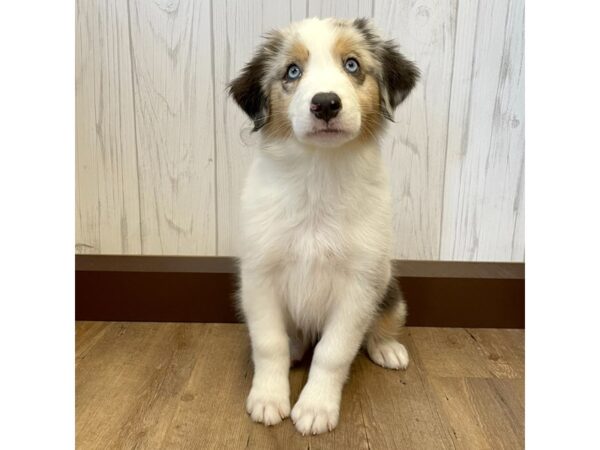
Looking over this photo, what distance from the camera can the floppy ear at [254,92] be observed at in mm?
1756

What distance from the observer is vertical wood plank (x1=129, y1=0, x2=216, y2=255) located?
216cm

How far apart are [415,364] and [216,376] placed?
723mm

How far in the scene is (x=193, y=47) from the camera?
7.13ft

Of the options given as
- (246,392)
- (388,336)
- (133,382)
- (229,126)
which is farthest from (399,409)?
(229,126)

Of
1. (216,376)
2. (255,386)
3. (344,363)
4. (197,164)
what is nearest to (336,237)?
(344,363)

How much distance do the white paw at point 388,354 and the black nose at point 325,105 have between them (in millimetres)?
943

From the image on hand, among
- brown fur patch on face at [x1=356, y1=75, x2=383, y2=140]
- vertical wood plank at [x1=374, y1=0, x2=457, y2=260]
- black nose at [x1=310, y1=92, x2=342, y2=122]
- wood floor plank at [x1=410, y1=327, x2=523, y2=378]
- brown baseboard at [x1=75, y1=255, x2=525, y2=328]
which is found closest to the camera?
black nose at [x1=310, y1=92, x2=342, y2=122]

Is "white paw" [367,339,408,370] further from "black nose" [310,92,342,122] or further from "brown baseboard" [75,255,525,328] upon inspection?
"black nose" [310,92,342,122]

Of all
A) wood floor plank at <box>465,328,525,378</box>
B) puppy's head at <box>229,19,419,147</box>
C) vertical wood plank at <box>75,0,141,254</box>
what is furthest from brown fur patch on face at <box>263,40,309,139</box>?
wood floor plank at <box>465,328,525,378</box>

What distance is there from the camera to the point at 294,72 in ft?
5.52

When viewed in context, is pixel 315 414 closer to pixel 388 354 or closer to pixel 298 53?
pixel 388 354

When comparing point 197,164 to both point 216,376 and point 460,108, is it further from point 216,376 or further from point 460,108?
point 460,108

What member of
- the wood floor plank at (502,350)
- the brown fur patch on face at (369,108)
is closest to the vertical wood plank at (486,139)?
the wood floor plank at (502,350)

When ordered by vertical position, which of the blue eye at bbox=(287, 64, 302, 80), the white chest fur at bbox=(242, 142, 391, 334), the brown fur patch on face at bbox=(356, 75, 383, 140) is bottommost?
the white chest fur at bbox=(242, 142, 391, 334)
